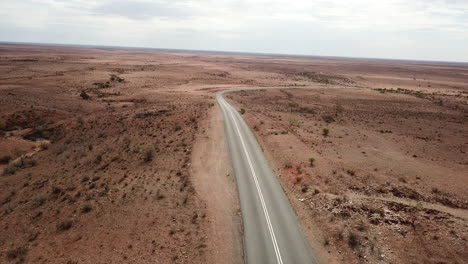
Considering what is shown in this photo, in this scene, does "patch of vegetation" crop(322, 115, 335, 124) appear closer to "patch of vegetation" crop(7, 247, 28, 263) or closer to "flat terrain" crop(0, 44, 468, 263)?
"flat terrain" crop(0, 44, 468, 263)

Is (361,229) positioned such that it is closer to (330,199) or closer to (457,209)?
(330,199)

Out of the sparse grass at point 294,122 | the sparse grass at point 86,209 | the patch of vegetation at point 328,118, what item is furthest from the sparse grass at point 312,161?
the patch of vegetation at point 328,118

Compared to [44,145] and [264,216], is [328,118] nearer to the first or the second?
[264,216]

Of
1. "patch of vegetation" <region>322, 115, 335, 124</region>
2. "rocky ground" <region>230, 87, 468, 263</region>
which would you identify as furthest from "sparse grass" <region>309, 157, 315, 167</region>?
"patch of vegetation" <region>322, 115, 335, 124</region>

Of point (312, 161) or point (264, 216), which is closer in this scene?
point (264, 216)

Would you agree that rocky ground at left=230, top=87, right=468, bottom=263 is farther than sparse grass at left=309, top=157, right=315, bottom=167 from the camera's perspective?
No

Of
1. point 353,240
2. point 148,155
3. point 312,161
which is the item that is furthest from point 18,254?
point 312,161

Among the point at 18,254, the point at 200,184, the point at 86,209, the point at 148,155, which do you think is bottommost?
the point at 18,254

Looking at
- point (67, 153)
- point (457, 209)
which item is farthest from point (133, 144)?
point (457, 209)
